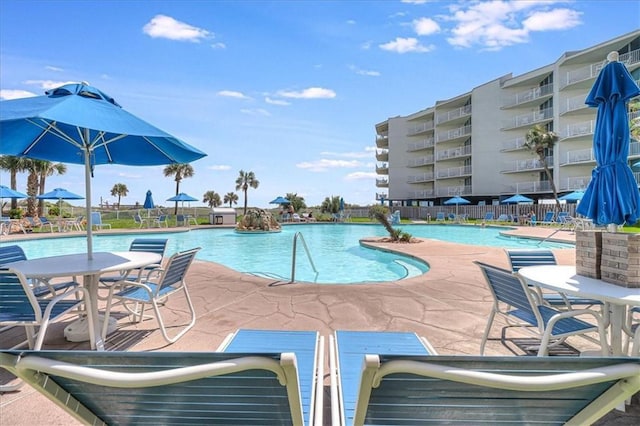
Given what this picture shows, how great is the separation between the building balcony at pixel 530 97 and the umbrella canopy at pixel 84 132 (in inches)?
1309

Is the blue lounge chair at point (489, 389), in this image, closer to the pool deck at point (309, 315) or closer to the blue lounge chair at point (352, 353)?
the blue lounge chair at point (352, 353)

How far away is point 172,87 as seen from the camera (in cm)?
1262

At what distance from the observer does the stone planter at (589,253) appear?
2.54 m

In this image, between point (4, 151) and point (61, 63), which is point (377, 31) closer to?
point (61, 63)

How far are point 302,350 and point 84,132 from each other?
3.58 metres

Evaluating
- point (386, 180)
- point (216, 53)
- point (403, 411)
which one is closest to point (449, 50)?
point (216, 53)

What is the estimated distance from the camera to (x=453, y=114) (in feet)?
115

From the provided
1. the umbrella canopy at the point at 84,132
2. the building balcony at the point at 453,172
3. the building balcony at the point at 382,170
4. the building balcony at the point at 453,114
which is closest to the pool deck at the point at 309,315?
the umbrella canopy at the point at 84,132

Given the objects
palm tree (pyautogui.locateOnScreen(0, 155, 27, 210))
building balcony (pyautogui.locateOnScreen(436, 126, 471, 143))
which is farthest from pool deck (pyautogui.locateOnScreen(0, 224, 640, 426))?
building balcony (pyautogui.locateOnScreen(436, 126, 471, 143))

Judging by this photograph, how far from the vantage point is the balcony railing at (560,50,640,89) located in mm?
22391

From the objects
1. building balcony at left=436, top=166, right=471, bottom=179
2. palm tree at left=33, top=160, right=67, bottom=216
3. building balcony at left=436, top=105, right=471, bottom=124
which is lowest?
palm tree at left=33, top=160, right=67, bottom=216

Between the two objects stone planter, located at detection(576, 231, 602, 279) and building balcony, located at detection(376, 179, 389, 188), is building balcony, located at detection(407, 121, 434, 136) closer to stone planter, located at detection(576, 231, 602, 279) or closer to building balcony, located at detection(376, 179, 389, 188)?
building balcony, located at detection(376, 179, 389, 188)

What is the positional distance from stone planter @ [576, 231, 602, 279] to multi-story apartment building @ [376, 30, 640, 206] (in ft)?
76.1

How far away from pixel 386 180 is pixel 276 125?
2401cm
